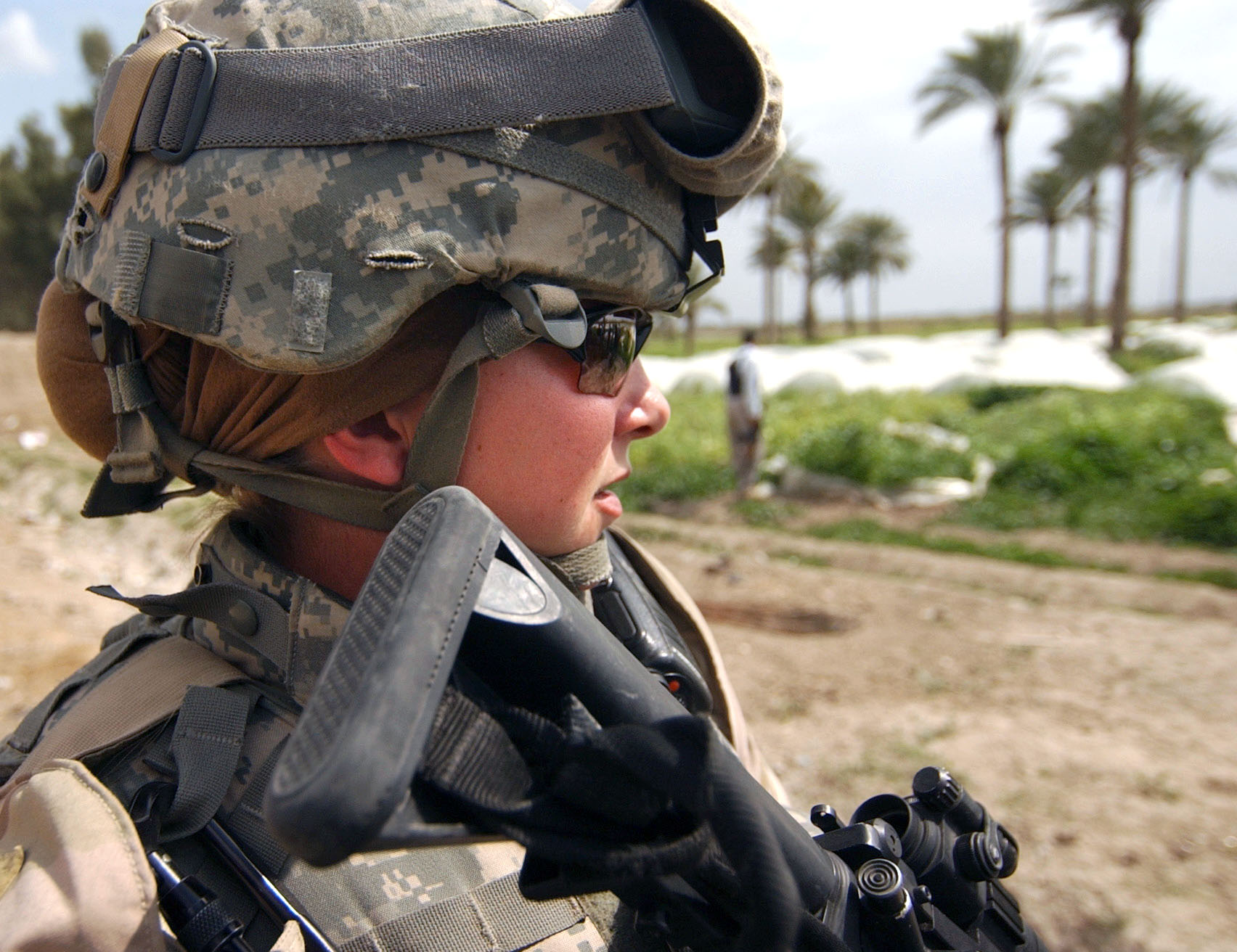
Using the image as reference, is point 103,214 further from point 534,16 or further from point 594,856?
point 594,856

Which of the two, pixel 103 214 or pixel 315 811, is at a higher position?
pixel 103 214

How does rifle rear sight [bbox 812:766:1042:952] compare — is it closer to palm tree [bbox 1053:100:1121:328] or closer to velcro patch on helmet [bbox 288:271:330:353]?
velcro patch on helmet [bbox 288:271:330:353]

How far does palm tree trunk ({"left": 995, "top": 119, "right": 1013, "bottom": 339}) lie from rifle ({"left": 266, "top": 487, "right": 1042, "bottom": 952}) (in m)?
29.3

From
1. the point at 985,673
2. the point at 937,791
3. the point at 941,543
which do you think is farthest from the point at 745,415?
the point at 937,791

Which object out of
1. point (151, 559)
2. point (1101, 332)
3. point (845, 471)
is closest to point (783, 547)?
point (845, 471)

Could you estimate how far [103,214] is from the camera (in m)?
1.45

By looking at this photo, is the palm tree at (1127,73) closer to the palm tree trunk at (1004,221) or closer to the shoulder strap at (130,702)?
the palm tree trunk at (1004,221)

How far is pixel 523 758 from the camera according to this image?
82 centimetres

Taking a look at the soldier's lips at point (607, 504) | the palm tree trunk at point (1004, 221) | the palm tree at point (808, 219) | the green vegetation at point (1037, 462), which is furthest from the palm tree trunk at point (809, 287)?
the soldier's lips at point (607, 504)

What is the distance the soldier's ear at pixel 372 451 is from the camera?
1.39 m

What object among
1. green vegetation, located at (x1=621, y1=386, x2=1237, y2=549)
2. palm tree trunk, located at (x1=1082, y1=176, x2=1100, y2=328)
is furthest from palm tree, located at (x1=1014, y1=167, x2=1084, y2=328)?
green vegetation, located at (x1=621, y1=386, x2=1237, y2=549)

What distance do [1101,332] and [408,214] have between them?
3674cm

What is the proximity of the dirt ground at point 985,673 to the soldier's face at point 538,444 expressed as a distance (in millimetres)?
839

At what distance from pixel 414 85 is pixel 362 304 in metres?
0.31
